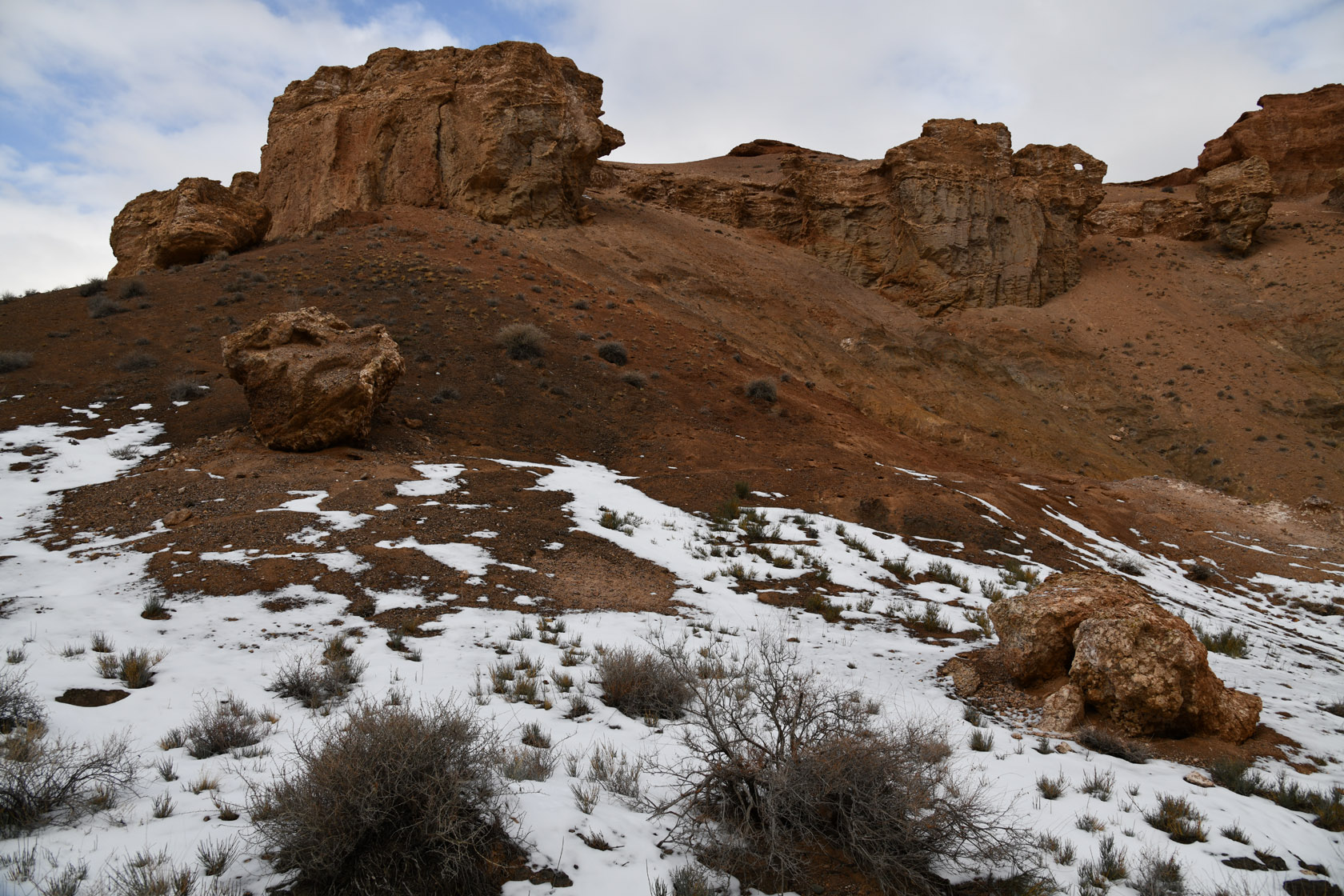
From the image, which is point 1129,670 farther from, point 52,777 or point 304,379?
point 304,379

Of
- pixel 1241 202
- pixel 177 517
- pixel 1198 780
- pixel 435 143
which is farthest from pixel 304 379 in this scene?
pixel 1241 202

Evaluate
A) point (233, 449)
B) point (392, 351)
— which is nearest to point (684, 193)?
point (392, 351)

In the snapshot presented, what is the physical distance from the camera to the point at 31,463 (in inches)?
379

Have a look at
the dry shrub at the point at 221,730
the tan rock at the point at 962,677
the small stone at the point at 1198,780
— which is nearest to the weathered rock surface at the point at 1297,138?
the tan rock at the point at 962,677

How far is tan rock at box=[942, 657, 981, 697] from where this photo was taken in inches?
224

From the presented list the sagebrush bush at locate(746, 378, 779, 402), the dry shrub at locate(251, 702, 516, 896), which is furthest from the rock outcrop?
the sagebrush bush at locate(746, 378, 779, 402)

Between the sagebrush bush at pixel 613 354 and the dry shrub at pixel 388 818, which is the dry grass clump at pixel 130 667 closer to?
the dry shrub at pixel 388 818

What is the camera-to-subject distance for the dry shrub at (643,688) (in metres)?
4.80

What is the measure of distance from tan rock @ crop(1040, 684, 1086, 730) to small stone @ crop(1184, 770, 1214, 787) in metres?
0.80

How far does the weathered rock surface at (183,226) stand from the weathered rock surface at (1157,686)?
27.6 m

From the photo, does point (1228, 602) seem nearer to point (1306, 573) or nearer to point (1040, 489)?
point (1306, 573)

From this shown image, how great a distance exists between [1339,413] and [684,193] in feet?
102

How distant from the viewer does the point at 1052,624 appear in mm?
5688

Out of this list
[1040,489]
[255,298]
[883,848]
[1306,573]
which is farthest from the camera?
[255,298]
